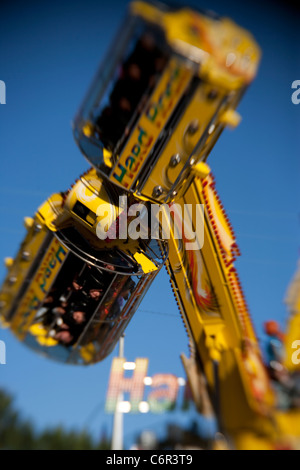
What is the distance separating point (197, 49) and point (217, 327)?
239cm

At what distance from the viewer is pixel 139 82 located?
11.5 feet

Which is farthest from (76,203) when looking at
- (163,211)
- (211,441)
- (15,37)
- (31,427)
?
(211,441)

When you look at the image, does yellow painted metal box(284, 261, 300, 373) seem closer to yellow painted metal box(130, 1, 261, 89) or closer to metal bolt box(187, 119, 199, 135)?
metal bolt box(187, 119, 199, 135)
